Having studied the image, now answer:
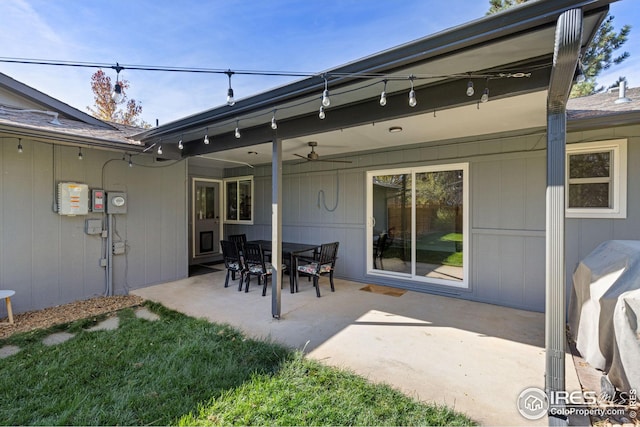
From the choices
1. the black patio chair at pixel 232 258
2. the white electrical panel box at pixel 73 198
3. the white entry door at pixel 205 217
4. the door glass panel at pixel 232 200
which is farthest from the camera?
the door glass panel at pixel 232 200

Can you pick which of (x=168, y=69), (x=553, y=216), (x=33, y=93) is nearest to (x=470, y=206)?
(x=553, y=216)

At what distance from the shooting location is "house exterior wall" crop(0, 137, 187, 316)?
159 inches

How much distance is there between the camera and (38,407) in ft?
6.98

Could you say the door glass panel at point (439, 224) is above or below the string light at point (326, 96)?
below

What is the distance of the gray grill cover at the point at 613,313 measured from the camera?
194 cm

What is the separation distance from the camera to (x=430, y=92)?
8.96ft

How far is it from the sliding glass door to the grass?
3.13 m

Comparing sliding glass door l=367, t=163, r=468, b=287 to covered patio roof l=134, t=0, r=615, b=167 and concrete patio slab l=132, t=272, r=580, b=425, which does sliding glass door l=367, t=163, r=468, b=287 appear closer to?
concrete patio slab l=132, t=272, r=580, b=425

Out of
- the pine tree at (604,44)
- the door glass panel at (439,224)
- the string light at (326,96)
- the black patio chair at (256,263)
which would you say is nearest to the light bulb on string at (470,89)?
the string light at (326,96)

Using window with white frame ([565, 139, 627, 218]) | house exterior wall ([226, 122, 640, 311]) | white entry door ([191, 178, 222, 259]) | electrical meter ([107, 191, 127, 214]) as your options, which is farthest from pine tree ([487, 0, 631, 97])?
electrical meter ([107, 191, 127, 214])
